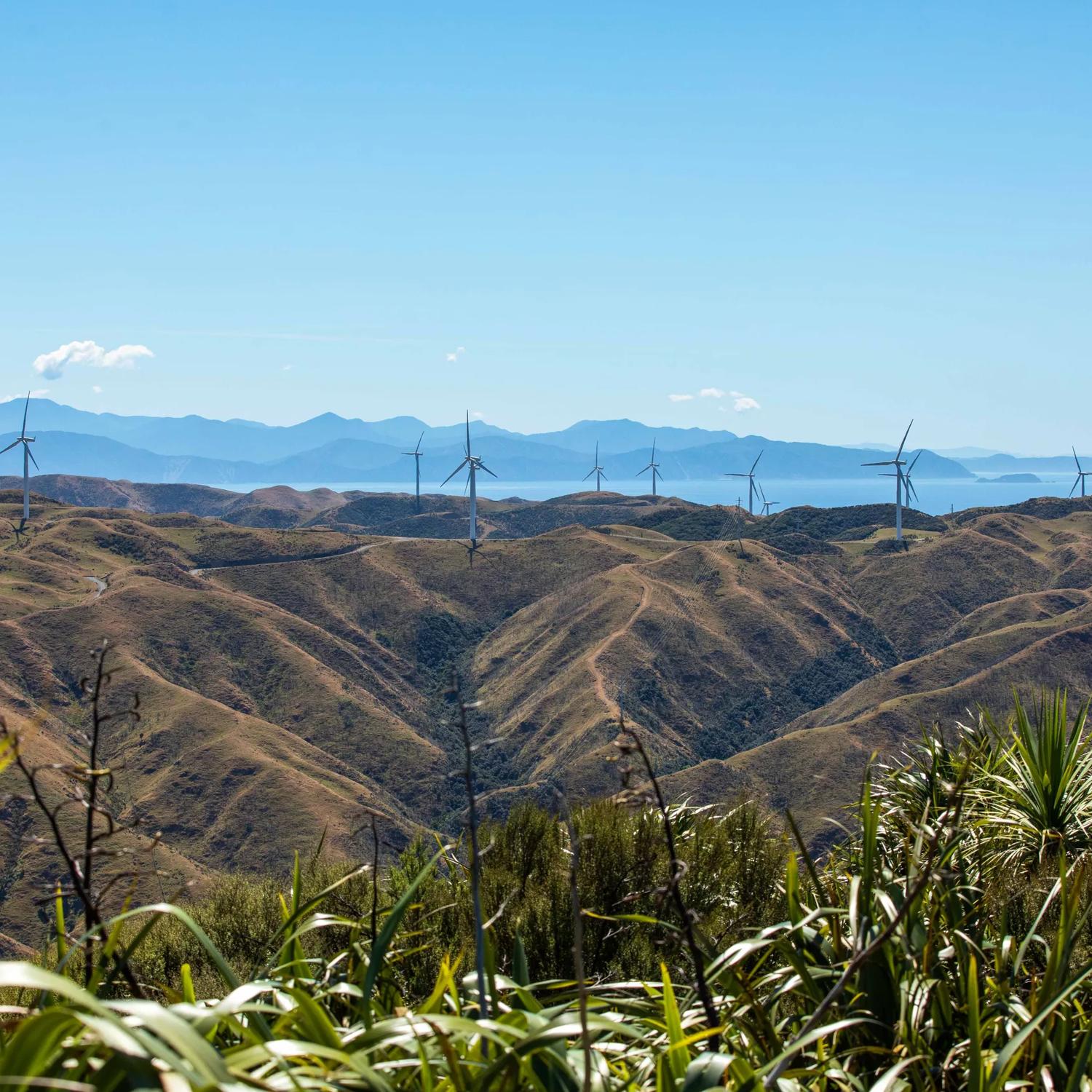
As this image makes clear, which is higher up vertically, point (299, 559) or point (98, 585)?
point (299, 559)

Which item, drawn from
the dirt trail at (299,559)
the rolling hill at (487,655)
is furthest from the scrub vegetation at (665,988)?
the dirt trail at (299,559)

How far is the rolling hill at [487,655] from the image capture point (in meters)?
89.9

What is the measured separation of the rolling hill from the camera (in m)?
89.9

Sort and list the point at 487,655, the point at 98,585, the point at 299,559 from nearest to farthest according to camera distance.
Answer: the point at 98,585
the point at 487,655
the point at 299,559

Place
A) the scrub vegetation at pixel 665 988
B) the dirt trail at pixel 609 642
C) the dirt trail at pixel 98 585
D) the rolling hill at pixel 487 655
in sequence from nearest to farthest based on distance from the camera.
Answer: the scrub vegetation at pixel 665 988 → the rolling hill at pixel 487 655 → the dirt trail at pixel 609 642 → the dirt trail at pixel 98 585

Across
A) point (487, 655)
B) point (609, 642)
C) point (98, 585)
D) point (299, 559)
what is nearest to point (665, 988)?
point (609, 642)

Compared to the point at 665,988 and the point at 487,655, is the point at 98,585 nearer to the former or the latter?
the point at 487,655

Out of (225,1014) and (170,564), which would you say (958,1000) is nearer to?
(225,1014)

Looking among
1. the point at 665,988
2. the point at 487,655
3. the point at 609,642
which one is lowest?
the point at 487,655

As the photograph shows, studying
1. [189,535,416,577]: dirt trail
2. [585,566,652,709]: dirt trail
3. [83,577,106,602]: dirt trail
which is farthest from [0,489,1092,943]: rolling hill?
[189,535,416,577]: dirt trail

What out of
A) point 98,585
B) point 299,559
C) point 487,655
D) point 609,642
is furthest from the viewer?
point 299,559

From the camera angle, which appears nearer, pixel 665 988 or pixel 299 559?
pixel 665 988

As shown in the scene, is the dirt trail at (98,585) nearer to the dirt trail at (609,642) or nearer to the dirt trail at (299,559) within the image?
the dirt trail at (299,559)

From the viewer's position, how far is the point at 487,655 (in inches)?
5694
